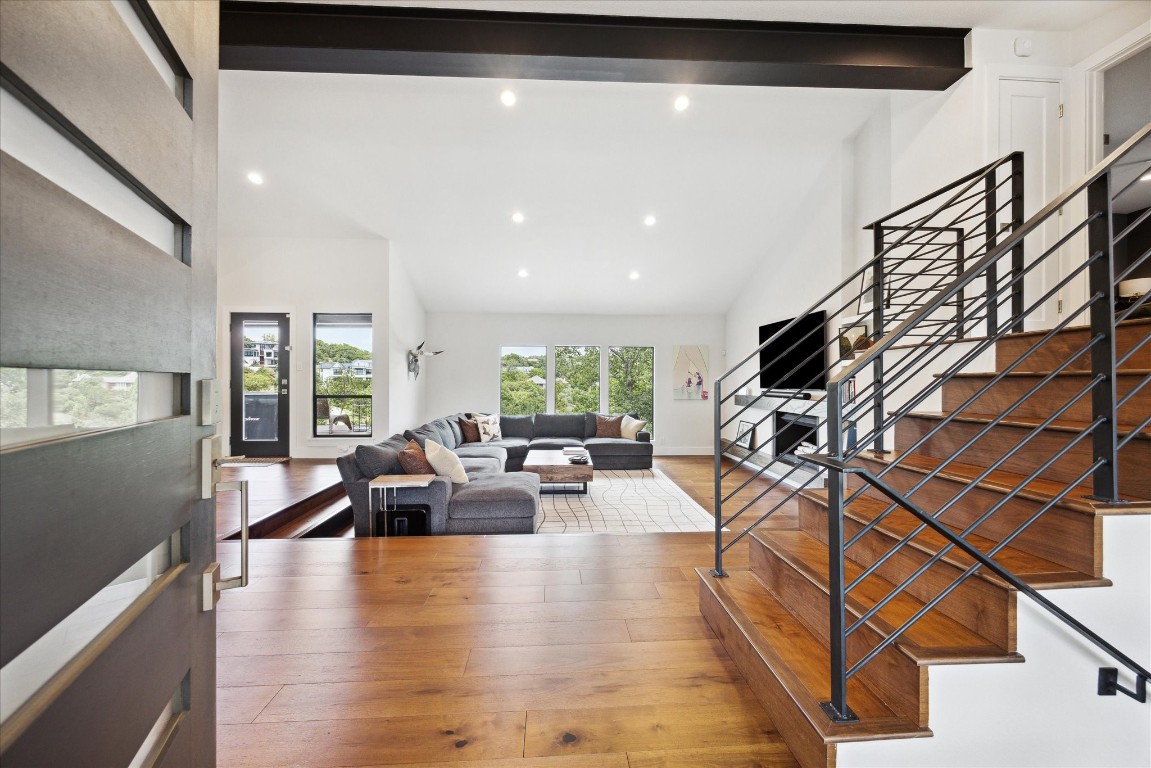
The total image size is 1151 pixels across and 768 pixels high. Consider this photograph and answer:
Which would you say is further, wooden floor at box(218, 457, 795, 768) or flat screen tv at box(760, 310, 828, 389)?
→ flat screen tv at box(760, 310, 828, 389)

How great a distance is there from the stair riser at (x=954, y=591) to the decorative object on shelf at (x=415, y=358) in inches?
261

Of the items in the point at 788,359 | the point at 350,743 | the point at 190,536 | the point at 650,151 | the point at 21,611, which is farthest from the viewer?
Result: the point at 788,359

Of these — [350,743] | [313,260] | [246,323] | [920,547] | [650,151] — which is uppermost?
[650,151]

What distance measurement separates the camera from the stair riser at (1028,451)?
1.49 m

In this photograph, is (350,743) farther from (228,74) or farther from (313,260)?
(313,260)

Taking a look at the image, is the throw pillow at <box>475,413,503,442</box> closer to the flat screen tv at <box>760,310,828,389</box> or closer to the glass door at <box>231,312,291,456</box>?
the glass door at <box>231,312,291,456</box>

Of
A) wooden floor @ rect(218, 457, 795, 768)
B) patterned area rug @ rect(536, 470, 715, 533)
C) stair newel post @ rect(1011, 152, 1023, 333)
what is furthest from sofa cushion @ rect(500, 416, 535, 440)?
stair newel post @ rect(1011, 152, 1023, 333)

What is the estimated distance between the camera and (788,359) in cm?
623

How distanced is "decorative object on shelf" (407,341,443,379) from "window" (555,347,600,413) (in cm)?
213

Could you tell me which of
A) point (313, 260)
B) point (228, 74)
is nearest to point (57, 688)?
point (228, 74)

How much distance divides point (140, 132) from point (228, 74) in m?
4.51

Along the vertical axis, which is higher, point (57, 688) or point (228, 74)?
point (228, 74)

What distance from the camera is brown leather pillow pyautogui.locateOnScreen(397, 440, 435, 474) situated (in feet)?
12.7

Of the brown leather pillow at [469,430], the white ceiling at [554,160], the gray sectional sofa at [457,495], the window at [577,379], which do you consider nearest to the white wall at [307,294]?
the white ceiling at [554,160]
